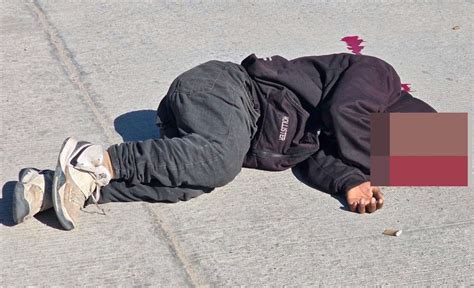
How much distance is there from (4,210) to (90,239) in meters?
0.41

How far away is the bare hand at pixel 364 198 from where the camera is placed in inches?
147

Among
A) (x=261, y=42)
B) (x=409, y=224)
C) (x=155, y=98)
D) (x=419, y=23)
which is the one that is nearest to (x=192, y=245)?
(x=409, y=224)

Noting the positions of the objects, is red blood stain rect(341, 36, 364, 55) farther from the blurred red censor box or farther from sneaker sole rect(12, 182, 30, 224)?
sneaker sole rect(12, 182, 30, 224)

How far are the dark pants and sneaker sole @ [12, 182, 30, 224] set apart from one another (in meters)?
0.35

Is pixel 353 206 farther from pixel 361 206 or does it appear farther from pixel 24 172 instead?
pixel 24 172

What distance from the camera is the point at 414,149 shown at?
12.5ft

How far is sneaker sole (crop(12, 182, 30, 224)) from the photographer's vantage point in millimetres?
3438

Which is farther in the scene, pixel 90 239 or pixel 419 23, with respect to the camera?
pixel 419 23

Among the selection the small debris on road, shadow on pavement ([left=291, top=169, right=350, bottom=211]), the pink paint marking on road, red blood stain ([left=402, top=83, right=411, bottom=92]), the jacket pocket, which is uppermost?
the jacket pocket

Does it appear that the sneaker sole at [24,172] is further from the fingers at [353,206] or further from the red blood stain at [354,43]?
the red blood stain at [354,43]

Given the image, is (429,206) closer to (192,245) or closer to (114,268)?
(192,245)

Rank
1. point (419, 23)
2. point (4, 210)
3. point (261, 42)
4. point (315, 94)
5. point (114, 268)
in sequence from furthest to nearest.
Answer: point (419, 23) → point (261, 42) → point (315, 94) → point (4, 210) → point (114, 268)

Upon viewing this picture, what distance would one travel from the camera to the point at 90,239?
3492mm

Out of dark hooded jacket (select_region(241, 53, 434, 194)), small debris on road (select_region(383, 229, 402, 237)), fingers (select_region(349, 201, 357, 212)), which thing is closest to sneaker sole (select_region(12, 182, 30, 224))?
dark hooded jacket (select_region(241, 53, 434, 194))
